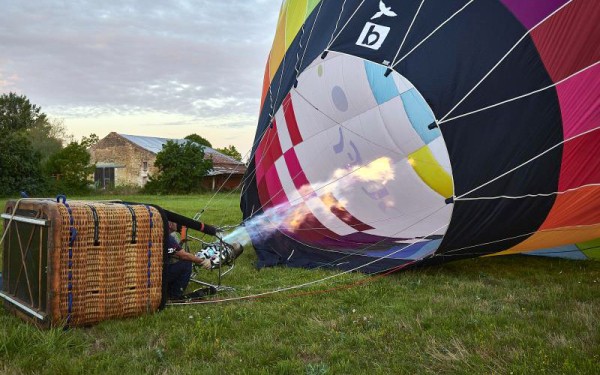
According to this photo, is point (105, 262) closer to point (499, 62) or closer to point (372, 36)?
point (372, 36)

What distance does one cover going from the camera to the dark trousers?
374cm

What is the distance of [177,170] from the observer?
86.8ft

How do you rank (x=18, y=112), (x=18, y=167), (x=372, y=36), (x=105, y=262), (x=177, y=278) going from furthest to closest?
(x=18, y=112), (x=18, y=167), (x=372, y=36), (x=177, y=278), (x=105, y=262)

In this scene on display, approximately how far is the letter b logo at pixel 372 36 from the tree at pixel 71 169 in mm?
22520

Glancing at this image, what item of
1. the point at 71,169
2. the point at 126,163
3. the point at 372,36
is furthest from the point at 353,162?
the point at 126,163

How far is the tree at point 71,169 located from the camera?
80.7 ft

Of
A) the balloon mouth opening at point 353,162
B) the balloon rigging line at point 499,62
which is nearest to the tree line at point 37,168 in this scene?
the balloon mouth opening at point 353,162

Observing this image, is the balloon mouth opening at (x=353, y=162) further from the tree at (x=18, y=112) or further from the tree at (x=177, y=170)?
the tree at (x=18, y=112)

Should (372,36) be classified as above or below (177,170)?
above

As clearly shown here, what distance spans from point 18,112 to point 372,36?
2047 inches

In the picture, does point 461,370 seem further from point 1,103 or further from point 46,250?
point 1,103

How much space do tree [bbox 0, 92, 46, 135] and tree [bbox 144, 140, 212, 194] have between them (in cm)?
2631

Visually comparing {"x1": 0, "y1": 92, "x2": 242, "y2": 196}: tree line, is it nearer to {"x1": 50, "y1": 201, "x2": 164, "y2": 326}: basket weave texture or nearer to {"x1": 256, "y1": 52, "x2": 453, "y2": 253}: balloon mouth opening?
{"x1": 256, "y1": 52, "x2": 453, "y2": 253}: balloon mouth opening

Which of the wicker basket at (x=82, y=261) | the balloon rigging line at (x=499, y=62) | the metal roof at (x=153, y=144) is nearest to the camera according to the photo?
the wicker basket at (x=82, y=261)
